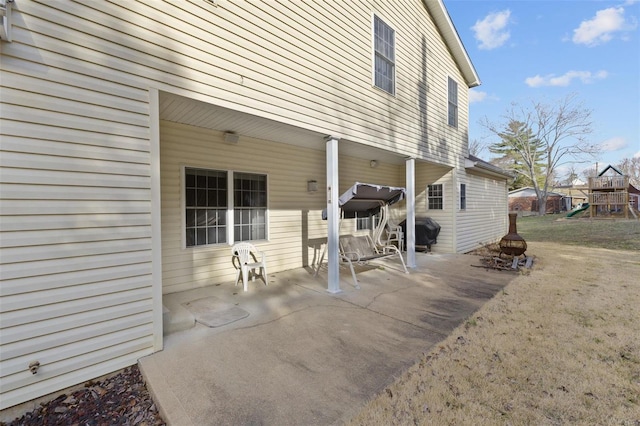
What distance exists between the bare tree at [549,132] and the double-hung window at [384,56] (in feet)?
101

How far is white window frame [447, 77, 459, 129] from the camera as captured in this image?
8.95m

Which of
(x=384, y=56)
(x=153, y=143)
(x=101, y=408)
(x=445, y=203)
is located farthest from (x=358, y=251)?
(x=445, y=203)

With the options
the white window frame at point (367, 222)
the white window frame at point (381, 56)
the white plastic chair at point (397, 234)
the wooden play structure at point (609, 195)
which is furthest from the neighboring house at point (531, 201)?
the white window frame at point (381, 56)

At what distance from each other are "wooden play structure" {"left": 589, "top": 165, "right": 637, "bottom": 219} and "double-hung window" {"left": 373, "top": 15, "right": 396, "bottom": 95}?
2531 cm

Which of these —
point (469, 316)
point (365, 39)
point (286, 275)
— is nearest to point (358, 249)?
point (286, 275)

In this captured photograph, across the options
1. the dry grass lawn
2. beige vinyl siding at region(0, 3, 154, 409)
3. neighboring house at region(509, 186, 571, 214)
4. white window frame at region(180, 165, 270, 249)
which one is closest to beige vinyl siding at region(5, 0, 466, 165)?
beige vinyl siding at region(0, 3, 154, 409)

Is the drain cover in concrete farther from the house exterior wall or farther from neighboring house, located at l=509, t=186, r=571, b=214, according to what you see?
the house exterior wall

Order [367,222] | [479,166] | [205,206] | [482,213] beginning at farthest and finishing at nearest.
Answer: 1. [482,213]
2. [479,166]
3. [367,222]
4. [205,206]

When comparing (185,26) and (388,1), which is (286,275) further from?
(388,1)

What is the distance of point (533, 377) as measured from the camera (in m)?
2.49

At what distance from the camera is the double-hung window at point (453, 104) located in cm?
907

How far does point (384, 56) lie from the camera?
6.24 meters

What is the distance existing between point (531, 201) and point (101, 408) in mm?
45614

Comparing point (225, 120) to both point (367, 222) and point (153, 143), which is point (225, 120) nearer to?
point (153, 143)
